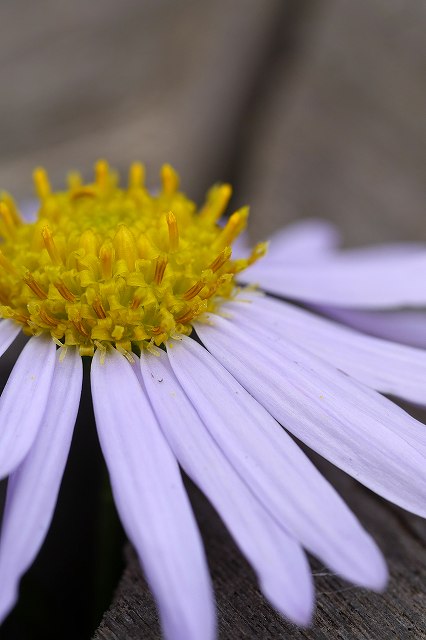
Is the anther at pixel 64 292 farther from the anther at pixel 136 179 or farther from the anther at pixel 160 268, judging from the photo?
the anther at pixel 136 179

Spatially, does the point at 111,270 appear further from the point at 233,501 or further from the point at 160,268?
the point at 233,501

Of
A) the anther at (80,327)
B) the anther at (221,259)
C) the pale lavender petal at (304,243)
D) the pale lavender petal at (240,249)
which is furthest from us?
the pale lavender petal at (304,243)

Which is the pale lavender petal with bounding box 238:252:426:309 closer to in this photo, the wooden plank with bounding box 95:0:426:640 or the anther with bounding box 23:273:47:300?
the anther with bounding box 23:273:47:300

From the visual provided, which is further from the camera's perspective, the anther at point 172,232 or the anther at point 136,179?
the anther at point 136,179

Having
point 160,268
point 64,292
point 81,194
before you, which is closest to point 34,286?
point 64,292

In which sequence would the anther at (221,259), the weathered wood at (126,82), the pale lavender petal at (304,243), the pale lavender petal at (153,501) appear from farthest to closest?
the weathered wood at (126,82), the pale lavender petal at (304,243), the anther at (221,259), the pale lavender petal at (153,501)

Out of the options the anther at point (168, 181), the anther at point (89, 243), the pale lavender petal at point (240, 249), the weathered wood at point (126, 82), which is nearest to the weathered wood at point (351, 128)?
the weathered wood at point (126, 82)
